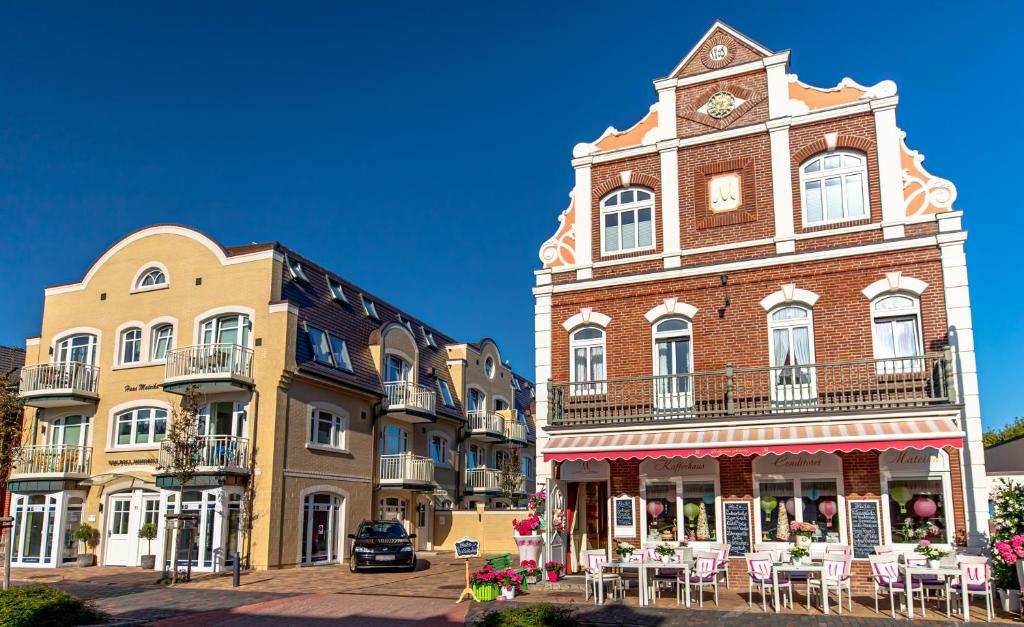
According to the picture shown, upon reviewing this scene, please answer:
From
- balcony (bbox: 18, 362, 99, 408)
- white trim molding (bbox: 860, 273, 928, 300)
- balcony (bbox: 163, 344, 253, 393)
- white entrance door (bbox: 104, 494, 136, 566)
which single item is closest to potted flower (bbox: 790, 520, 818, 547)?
white trim molding (bbox: 860, 273, 928, 300)

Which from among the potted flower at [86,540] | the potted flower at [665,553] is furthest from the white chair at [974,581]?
the potted flower at [86,540]

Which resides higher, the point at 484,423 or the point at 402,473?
the point at 484,423

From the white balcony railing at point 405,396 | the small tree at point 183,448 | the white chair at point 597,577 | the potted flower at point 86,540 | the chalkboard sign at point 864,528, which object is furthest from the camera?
the white balcony railing at point 405,396

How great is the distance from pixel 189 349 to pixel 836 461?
18075 millimetres

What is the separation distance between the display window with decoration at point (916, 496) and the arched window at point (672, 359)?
4.20 meters

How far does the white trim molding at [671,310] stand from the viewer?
18.7 m

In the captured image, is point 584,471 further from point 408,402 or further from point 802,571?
point 408,402

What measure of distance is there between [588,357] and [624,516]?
367cm

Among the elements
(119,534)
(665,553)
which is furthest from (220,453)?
(665,553)

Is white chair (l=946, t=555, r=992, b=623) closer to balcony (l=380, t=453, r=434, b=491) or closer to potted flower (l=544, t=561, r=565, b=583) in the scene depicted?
potted flower (l=544, t=561, r=565, b=583)

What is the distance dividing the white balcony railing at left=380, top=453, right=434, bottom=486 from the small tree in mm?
7141

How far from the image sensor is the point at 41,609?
1199cm

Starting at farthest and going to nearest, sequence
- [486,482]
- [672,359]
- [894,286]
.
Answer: [486,482] → [672,359] → [894,286]

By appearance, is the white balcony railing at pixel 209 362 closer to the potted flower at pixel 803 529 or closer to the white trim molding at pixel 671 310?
the white trim molding at pixel 671 310
